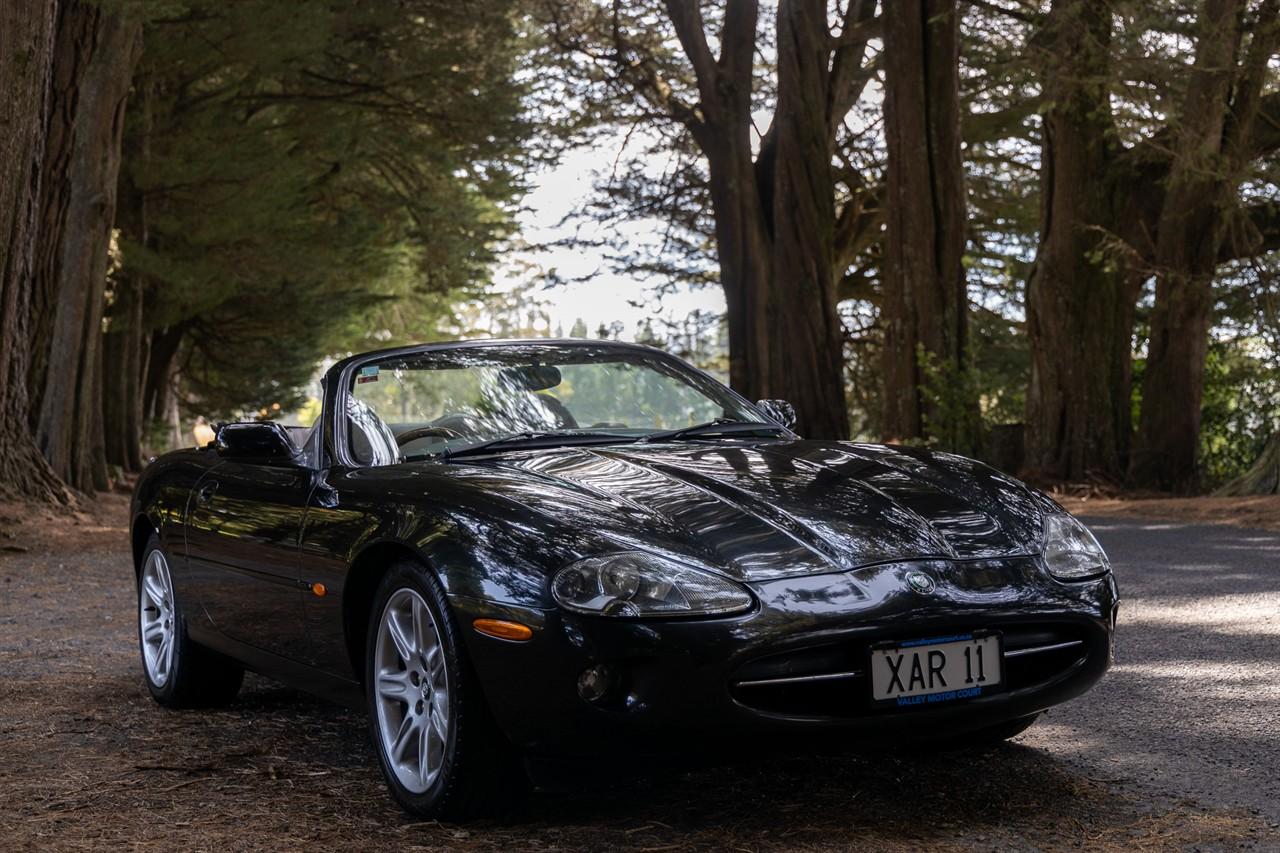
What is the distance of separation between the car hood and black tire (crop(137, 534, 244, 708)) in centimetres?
190

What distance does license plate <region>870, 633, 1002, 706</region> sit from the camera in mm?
3809

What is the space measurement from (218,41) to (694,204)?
429 inches

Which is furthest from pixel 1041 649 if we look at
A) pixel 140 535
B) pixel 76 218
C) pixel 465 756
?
pixel 76 218

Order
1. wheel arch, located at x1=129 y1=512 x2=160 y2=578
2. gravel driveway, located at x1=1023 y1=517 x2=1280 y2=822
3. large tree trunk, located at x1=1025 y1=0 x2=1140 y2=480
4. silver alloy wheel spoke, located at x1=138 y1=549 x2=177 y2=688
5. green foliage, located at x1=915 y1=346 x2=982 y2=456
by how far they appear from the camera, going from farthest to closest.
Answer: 1. large tree trunk, located at x1=1025 y1=0 x2=1140 y2=480
2. green foliage, located at x1=915 y1=346 x2=982 y2=456
3. wheel arch, located at x1=129 y1=512 x2=160 y2=578
4. silver alloy wheel spoke, located at x1=138 y1=549 x2=177 y2=688
5. gravel driveway, located at x1=1023 y1=517 x2=1280 y2=822

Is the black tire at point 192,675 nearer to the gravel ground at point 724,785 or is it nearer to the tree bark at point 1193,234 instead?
the gravel ground at point 724,785

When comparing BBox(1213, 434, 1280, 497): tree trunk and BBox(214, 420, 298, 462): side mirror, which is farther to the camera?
BBox(1213, 434, 1280, 497): tree trunk

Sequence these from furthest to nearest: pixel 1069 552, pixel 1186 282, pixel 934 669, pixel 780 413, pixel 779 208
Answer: pixel 779 208 → pixel 1186 282 → pixel 780 413 → pixel 1069 552 → pixel 934 669

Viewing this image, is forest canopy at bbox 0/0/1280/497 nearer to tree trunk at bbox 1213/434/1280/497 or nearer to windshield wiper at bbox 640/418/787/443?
tree trunk at bbox 1213/434/1280/497

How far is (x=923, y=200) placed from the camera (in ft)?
60.4

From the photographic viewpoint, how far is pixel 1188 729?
4969mm

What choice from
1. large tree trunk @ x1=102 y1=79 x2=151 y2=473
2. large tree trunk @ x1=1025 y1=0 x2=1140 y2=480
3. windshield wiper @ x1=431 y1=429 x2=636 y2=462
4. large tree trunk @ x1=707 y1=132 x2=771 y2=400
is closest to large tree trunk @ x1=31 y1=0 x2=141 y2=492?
large tree trunk @ x1=102 y1=79 x2=151 y2=473

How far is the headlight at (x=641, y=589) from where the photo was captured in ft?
12.1

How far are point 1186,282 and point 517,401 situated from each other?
12760 millimetres

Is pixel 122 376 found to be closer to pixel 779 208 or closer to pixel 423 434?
pixel 779 208
